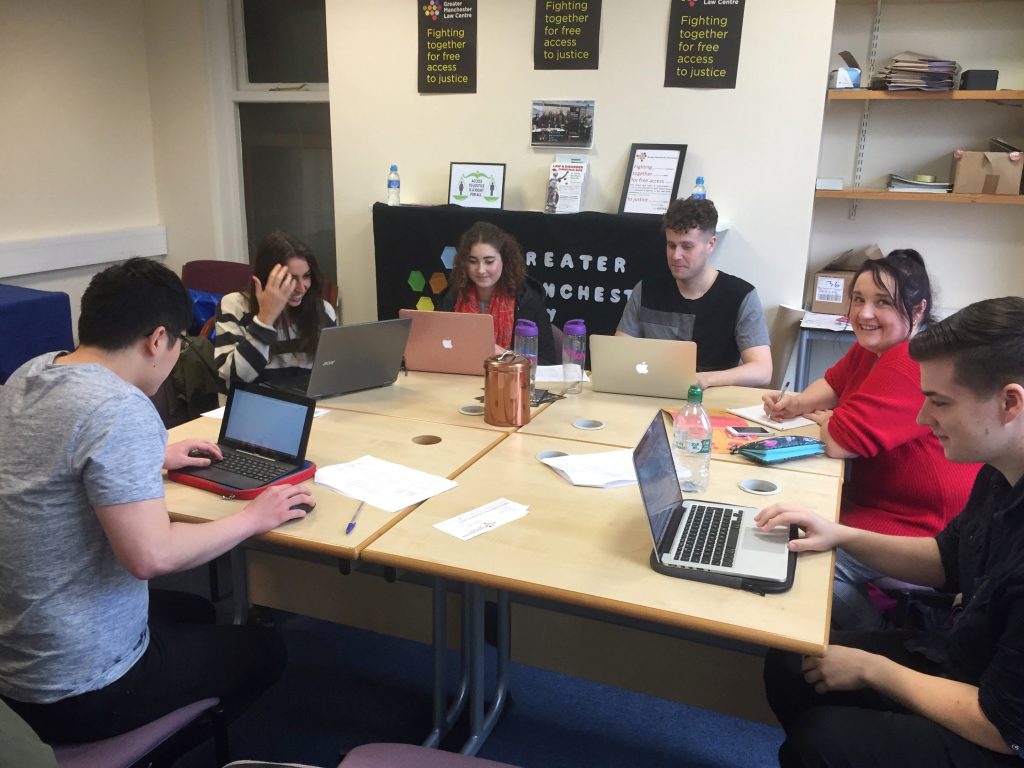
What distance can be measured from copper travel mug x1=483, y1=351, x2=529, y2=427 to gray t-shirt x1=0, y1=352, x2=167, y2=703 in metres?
0.96

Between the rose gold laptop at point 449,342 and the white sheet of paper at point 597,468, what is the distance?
2.57ft

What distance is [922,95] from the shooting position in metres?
3.46

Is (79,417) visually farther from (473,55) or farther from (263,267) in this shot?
(473,55)

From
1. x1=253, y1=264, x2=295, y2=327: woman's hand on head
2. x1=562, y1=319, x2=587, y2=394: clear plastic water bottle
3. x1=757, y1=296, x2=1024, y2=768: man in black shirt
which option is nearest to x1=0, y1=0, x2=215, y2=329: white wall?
x1=253, y1=264, x2=295, y2=327: woman's hand on head

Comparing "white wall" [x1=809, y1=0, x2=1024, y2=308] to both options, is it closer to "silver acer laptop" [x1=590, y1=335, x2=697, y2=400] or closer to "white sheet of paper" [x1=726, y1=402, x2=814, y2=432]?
"white sheet of paper" [x1=726, y1=402, x2=814, y2=432]

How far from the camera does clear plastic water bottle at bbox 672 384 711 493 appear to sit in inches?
71.5

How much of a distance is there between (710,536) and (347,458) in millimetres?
873

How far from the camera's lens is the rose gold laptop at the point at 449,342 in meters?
2.63

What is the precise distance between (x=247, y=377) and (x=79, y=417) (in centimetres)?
130

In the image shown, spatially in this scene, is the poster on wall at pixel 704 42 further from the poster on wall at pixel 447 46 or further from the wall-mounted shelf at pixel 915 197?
the poster on wall at pixel 447 46

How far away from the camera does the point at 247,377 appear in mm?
2582

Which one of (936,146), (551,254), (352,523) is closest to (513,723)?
(352,523)

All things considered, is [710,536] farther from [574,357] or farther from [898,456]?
[574,357]

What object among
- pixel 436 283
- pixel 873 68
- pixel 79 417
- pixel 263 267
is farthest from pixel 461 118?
pixel 79 417
